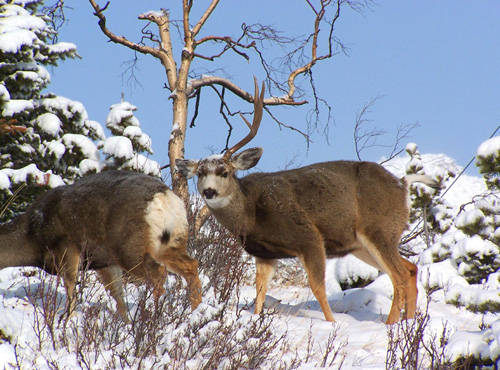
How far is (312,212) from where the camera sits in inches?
300

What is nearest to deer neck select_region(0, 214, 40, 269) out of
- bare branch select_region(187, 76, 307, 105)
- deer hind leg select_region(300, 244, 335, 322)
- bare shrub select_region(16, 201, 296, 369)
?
bare shrub select_region(16, 201, 296, 369)

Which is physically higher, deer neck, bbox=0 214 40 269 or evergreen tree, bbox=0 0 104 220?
evergreen tree, bbox=0 0 104 220

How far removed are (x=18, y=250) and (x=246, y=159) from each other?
10.2 feet

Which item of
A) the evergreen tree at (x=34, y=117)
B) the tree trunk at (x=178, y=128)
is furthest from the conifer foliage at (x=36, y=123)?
the tree trunk at (x=178, y=128)

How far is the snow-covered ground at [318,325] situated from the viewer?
15.3 ft

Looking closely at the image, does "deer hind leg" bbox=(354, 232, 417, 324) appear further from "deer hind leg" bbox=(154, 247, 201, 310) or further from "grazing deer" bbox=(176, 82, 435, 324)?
"deer hind leg" bbox=(154, 247, 201, 310)

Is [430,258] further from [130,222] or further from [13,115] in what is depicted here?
[13,115]

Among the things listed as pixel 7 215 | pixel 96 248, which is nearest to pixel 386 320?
pixel 96 248

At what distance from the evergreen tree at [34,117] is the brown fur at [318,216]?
573 cm

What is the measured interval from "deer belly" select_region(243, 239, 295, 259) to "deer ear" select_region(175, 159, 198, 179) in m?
1.17

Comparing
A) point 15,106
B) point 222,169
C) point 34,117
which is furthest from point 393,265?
point 34,117

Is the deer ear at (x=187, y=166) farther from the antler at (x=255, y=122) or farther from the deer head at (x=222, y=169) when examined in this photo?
the antler at (x=255, y=122)

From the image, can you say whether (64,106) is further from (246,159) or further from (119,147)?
(246,159)

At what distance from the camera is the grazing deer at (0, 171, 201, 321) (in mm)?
6738
